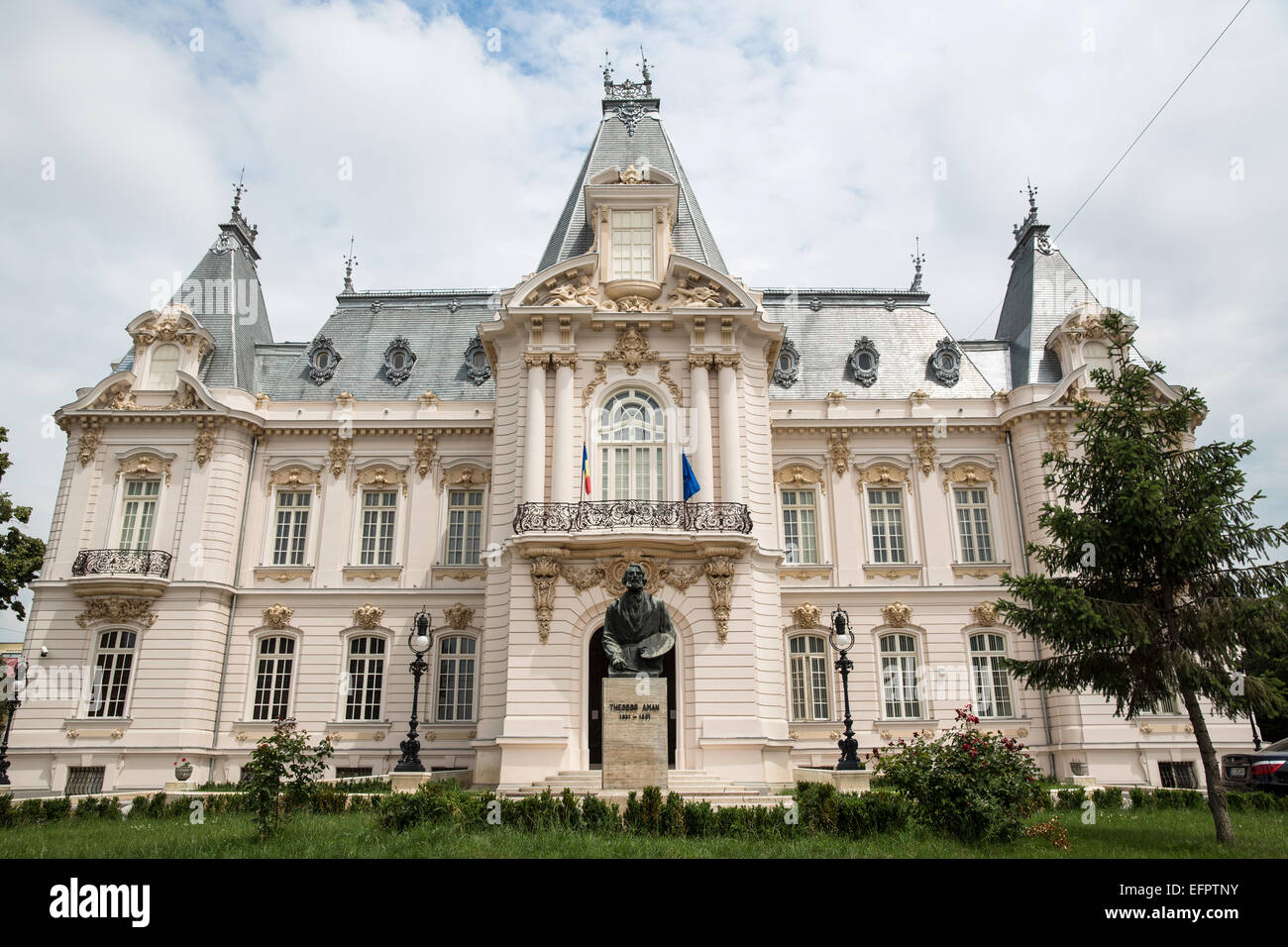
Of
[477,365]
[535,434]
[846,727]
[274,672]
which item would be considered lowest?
[846,727]

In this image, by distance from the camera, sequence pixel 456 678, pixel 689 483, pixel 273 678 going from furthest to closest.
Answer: pixel 273 678
pixel 456 678
pixel 689 483

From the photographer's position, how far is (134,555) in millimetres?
26266

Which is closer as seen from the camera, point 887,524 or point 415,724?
point 415,724

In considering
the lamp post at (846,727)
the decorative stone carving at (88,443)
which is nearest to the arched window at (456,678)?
the lamp post at (846,727)

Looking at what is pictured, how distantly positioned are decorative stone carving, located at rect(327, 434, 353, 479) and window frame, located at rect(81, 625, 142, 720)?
755 centimetres

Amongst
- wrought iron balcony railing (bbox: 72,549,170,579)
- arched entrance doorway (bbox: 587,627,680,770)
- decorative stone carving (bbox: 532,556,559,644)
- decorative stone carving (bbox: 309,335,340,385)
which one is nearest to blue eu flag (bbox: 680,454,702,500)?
decorative stone carving (bbox: 532,556,559,644)

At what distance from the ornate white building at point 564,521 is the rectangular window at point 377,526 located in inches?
4.0

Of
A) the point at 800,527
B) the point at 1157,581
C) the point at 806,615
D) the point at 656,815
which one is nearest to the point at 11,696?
the point at 656,815

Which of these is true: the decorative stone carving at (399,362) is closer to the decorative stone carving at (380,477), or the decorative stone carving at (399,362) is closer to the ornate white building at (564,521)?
the ornate white building at (564,521)

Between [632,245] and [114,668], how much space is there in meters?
19.9

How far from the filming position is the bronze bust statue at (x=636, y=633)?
620 inches

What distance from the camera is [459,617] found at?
27.0 metres

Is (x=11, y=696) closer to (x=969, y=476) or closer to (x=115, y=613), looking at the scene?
(x=115, y=613)
